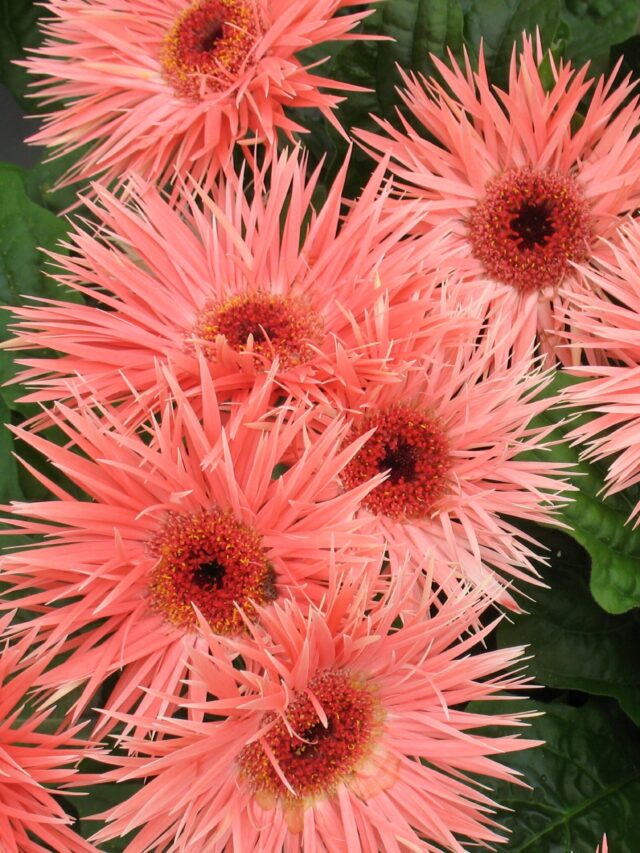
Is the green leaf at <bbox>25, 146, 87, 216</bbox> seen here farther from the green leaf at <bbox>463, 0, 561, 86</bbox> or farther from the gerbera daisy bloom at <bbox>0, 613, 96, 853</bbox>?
the gerbera daisy bloom at <bbox>0, 613, 96, 853</bbox>

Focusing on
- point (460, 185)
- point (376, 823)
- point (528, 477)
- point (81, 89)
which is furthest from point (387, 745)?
point (81, 89)

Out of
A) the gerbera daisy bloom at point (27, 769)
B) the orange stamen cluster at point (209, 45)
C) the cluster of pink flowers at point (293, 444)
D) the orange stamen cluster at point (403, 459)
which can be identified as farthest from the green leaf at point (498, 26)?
the gerbera daisy bloom at point (27, 769)

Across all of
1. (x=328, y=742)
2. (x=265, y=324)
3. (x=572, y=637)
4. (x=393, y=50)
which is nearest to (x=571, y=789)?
(x=572, y=637)

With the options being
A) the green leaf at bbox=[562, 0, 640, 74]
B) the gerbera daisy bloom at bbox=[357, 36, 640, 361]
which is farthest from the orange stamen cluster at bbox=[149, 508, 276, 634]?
the green leaf at bbox=[562, 0, 640, 74]

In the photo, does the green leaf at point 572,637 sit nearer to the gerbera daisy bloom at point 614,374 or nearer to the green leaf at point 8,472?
the gerbera daisy bloom at point 614,374

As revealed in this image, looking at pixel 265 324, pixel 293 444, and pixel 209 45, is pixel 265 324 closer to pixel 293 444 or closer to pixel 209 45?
pixel 293 444

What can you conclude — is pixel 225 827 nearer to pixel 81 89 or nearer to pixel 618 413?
pixel 618 413
